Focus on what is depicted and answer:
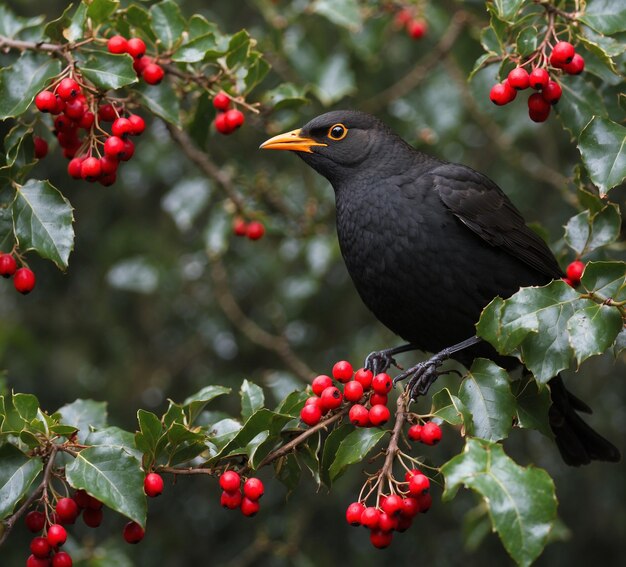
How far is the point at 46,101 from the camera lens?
3.10 m

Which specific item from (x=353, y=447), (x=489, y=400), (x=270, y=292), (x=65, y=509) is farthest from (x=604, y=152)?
(x=270, y=292)

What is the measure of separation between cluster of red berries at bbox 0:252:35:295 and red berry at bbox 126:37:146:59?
82 centimetres

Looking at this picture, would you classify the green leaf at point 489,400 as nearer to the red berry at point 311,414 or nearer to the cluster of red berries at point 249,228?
the red berry at point 311,414

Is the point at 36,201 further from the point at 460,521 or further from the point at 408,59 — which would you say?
the point at 460,521

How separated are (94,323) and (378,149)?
284 centimetres

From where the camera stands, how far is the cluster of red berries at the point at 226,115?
11.8ft

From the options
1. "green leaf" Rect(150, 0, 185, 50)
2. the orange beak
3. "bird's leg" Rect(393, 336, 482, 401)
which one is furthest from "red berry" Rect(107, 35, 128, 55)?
"bird's leg" Rect(393, 336, 482, 401)

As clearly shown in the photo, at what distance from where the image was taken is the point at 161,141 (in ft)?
20.0

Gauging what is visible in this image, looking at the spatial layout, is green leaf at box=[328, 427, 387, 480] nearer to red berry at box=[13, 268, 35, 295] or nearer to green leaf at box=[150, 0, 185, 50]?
red berry at box=[13, 268, 35, 295]

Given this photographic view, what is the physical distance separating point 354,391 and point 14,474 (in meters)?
1.08

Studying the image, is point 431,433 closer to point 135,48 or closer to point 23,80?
point 135,48

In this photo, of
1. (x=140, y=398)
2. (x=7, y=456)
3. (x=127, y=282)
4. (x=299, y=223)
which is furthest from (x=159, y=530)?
(x=7, y=456)

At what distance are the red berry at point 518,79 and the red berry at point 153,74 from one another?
1222 mm

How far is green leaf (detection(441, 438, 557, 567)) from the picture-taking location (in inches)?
92.1
